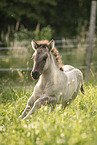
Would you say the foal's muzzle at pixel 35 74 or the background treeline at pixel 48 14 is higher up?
the background treeline at pixel 48 14

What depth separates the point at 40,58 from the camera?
133 inches

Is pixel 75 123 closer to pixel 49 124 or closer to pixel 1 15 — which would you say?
pixel 49 124

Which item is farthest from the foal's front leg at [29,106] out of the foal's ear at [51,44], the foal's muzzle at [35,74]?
the foal's ear at [51,44]

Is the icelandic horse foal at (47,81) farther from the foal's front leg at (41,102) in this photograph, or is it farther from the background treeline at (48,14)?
the background treeline at (48,14)


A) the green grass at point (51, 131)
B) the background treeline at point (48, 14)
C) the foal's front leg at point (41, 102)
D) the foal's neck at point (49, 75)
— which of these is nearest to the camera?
the green grass at point (51, 131)

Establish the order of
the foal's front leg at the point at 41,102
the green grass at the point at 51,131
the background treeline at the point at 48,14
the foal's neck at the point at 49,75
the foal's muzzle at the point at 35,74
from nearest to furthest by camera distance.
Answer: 1. the green grass at the point at 51,131
2. the foal's muzzle at the point at 35,74
3. the foal's front leg at the point at 41,102
4. the foal's neck at the point at 49,75
5. the background treeline at the point at 48,14

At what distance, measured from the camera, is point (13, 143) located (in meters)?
2.70

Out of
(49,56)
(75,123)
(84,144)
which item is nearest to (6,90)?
(49,56)

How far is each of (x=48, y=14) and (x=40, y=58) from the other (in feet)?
45.0

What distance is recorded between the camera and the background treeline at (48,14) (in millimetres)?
14305

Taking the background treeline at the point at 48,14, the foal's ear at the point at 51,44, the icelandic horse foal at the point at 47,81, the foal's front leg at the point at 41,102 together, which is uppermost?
the background treeline at the point at 48,14

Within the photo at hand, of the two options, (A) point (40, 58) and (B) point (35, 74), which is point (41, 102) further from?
(A) point (40, 58)

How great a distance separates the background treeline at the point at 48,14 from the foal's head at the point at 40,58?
413 inches

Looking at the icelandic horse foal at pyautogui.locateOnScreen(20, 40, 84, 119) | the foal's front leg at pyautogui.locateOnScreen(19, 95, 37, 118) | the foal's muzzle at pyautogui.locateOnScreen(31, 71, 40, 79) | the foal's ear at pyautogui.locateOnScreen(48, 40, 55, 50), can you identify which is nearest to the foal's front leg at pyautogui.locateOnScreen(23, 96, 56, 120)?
the icelandic horse foal at pyautogui.locateOnScreen(20, 40, 84, 119)
